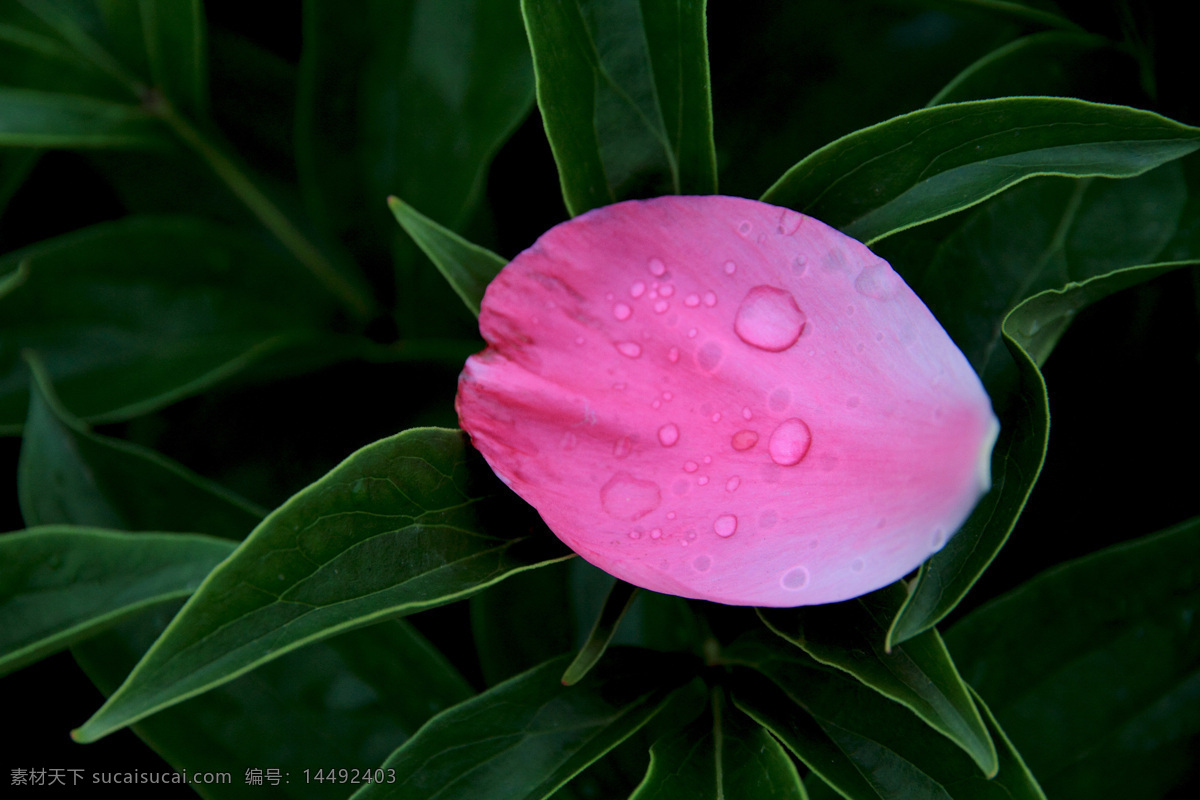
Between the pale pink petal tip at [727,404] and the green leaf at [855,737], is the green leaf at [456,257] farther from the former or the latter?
the green leaf at [855,737]

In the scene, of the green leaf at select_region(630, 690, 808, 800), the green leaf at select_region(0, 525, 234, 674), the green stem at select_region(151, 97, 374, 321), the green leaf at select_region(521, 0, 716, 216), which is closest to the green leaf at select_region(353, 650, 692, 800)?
the green leaf at select_region(630, 690, 808, 800)

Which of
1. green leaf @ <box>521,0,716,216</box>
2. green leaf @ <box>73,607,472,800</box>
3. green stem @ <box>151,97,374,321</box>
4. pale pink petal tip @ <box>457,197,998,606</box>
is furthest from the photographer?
green stem @ <box>151,97,374,321</box>

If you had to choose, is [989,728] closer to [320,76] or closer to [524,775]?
[524,775]

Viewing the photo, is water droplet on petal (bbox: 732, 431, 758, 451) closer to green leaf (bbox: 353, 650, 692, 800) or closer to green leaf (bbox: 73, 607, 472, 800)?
green leaf (bbox: 353, 650, 692, 800)

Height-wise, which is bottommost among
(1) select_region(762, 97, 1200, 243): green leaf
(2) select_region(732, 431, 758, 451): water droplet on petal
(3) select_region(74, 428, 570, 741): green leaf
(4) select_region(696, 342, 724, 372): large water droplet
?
(3) select_region(74, 428, 570, 741): green leaf

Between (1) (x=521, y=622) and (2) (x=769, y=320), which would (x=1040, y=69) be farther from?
(1) (x=521, y=622)

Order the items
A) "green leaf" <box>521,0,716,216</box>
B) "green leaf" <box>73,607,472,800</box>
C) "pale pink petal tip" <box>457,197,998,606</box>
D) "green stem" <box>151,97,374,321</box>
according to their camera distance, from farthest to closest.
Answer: "green stem" <box>151,97,374,321</box>
"green leaf" <box>73,607,472,800</box>
"green leaf" <box>521,0,716,216</box>
"pale pink petal tip" <box>457,197,998,606</box>

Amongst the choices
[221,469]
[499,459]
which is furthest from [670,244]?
[221,469]
